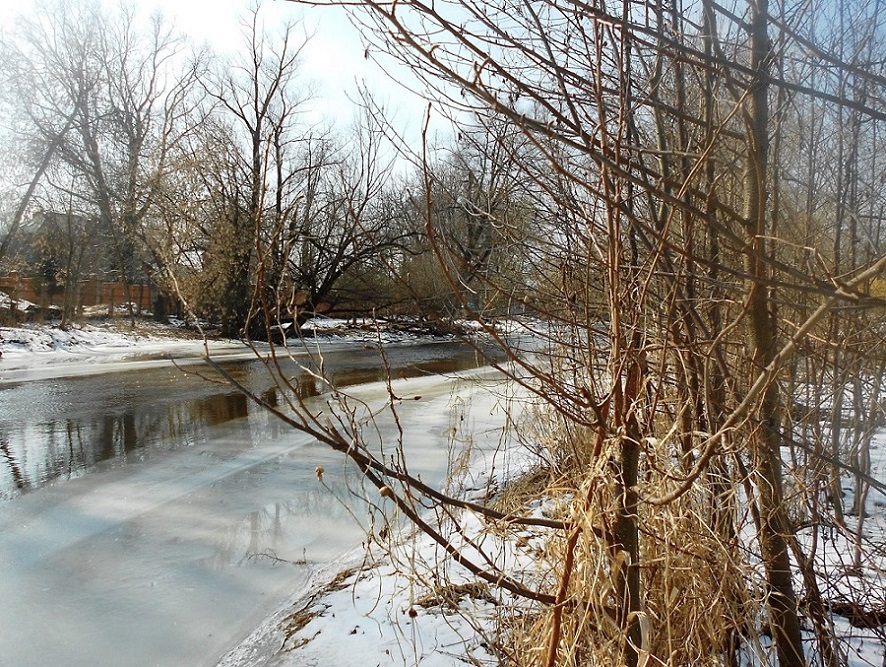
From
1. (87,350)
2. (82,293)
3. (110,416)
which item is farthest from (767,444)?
(82,293)

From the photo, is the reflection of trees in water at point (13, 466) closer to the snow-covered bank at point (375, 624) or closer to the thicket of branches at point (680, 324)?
the snow-covered bank at point (375, 624)

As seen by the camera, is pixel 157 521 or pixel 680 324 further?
pixel 157 521

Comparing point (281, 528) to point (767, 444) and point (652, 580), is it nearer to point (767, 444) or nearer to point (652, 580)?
point (652, 580)

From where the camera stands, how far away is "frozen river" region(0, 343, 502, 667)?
3648 mm

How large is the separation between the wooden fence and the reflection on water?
Answer: 11704 millimetres

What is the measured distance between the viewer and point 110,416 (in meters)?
9.41

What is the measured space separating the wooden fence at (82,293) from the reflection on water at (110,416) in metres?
11.7

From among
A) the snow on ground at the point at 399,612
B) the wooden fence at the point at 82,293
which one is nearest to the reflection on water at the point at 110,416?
the snow on ground at the point at 399,612

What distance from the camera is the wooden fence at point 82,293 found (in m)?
22.6

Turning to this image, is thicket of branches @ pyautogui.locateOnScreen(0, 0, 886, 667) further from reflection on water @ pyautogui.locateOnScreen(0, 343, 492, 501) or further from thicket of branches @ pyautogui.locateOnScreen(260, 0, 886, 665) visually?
reflection on water @ pyautogui.locateOnScreen(0, 343, 492, 501)

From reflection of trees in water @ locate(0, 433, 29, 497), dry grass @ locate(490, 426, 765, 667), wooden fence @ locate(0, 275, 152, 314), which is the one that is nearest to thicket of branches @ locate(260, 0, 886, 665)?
dry grass @ locate(490, 426, 765, 667)

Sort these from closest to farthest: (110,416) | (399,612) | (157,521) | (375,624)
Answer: (375,624)
(399,612)
(157,521)
(110,416)

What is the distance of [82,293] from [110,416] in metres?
19.2

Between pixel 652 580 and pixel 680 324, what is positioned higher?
pixel 680 324
